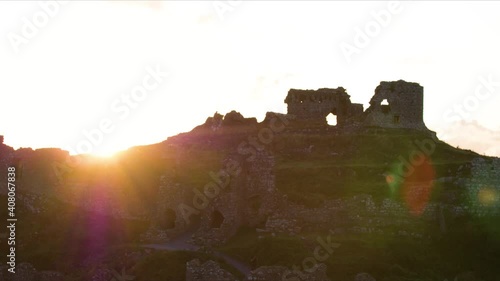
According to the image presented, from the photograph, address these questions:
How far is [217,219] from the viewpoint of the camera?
180ft

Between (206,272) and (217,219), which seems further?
(217,219)

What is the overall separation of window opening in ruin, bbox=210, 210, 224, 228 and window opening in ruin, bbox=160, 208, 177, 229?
2.99 metres

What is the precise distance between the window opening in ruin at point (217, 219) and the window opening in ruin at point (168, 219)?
9.82 feet

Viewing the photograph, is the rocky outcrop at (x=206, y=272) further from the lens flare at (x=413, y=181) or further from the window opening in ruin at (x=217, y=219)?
the lens flare at (x=413, y=181)

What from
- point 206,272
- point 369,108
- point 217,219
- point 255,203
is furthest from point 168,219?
point 369,108

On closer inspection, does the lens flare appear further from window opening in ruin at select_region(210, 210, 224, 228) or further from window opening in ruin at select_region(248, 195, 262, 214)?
window opening in ruin at select_region(210, 210, 224, 228)

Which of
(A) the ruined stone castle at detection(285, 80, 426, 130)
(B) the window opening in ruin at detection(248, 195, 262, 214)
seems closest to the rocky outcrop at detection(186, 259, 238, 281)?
(B) the window opening in ruin at detection(248, 195, 262, 214)

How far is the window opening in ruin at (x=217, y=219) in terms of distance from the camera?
54547 mm

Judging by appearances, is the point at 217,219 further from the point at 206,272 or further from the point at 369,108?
the point at 369,108

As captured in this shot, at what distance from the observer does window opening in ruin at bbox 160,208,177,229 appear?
56000mm

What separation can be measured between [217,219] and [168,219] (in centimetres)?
365

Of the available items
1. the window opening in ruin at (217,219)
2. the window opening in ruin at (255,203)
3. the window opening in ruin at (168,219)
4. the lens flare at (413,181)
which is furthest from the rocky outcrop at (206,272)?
the lens flare at (413,181)

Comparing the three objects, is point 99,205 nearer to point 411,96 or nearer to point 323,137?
point 323,137

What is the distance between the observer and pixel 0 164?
61.1 meters
